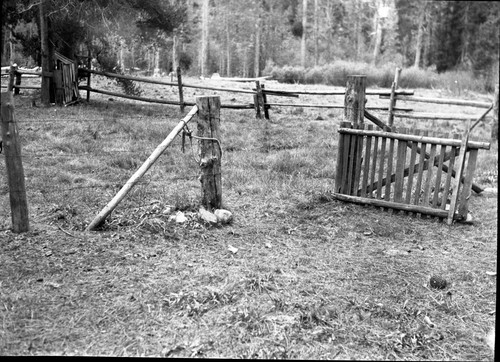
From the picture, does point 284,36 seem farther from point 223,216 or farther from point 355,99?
point 223,216

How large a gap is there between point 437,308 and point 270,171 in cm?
412

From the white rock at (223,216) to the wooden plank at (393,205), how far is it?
1.73m

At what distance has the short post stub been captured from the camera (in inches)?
246

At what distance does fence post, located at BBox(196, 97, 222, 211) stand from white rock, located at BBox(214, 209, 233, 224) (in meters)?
0.13

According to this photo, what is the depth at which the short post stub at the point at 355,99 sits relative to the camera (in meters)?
6.24

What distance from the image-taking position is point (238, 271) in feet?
12.9

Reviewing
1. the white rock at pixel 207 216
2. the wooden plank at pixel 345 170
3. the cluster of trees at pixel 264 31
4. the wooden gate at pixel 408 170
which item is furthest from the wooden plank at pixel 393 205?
the white rock at pixel 207 216

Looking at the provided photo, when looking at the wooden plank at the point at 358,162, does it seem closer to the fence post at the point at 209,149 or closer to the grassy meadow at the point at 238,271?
the grassy meadow at the point at 238,271

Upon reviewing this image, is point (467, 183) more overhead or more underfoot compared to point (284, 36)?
more underfoot

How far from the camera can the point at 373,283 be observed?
153 inches

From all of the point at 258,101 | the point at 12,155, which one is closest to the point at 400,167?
the point at 12,155

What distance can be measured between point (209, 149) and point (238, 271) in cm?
165

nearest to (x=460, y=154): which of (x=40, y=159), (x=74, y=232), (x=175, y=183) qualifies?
(x=175, y=183)

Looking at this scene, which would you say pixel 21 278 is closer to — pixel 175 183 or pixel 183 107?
pixel 175 183
